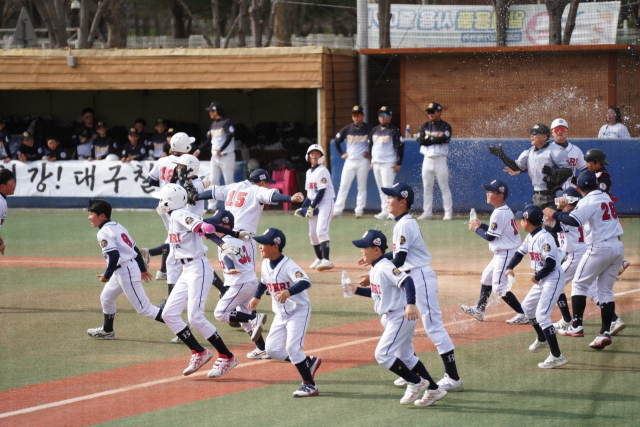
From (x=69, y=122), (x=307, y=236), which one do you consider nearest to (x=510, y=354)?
(x=307, y=236)

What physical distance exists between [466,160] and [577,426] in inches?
465

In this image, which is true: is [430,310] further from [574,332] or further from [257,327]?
[574,332]

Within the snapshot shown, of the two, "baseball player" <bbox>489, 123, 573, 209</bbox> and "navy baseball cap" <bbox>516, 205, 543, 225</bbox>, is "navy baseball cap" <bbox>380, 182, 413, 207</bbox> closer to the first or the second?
"navy baseball cap" <bbox>516, 205, 543, 225</bbox>

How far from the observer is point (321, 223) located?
Answer: 40.7 feet

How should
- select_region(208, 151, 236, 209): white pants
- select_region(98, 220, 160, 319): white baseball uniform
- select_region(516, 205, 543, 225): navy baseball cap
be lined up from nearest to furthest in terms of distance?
select_region(516, 205, 543, 225): navy baseball cap
select_region(98, 220, 160, 319): white baseball uniform
select_region(208, 151, 236, 209): white pants

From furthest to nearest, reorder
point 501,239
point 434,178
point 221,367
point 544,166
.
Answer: point 434,178
point 544,166
point 501,239
point 221,367

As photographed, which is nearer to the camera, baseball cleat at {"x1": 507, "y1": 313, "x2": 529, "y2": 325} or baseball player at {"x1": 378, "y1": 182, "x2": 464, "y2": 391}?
baseball player at {"x1": 378, "y1": 182, "x2": 464, "y2": 391}

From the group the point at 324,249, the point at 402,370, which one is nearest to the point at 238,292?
the point at 402,370

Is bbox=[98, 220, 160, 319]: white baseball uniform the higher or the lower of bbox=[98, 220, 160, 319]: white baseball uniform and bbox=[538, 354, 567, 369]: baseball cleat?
the higher

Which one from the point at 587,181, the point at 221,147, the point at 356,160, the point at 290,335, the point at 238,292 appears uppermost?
the point at 221,147

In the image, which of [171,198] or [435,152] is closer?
[171,198]

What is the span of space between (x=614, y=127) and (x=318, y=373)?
37.0ft

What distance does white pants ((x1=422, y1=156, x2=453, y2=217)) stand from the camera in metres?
16.6

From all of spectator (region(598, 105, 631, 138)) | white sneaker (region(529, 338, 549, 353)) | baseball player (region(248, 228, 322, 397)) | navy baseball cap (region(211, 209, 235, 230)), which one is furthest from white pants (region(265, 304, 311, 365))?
spectator (region(598, 105, 631, 138))
